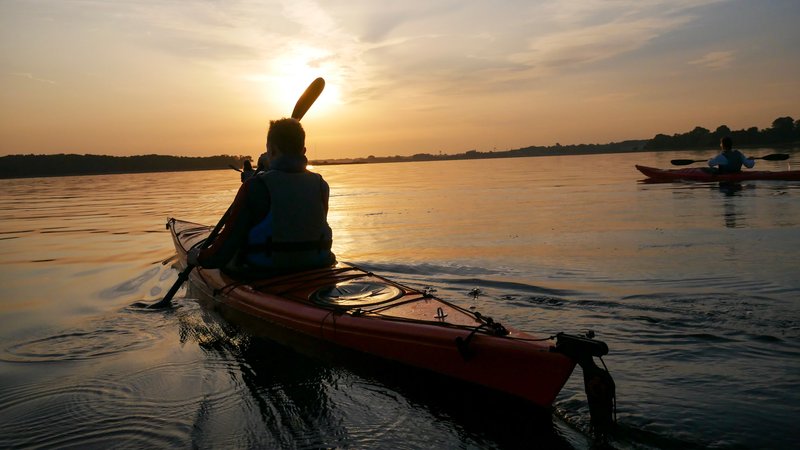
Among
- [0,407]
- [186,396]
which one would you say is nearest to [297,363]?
[186,396]

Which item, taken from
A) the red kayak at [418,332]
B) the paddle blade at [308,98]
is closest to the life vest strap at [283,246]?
the red kayak at [418,332]

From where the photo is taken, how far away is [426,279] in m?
7.82

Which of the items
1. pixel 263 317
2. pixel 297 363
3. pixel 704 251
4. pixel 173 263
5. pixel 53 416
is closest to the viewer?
pixel 53 416

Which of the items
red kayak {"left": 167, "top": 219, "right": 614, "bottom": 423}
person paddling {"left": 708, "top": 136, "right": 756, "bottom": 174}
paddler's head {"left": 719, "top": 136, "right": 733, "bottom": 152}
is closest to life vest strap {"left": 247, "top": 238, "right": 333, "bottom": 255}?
red kayak {"left": 167, "top": 219, "right": 614, "bottom": 423}

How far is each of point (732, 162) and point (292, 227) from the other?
18725 millimetres

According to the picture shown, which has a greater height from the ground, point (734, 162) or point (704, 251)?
point (734, 162)

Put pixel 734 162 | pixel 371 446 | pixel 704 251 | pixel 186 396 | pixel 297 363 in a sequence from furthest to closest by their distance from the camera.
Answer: pixel 734 162 → pixel 704 251 → pixel 297 363 → pixel 186 396 → pixel 371 446

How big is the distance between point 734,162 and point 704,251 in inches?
493

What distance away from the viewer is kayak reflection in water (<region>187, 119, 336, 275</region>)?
489 centimetres

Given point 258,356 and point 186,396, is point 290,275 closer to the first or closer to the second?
point 258,356

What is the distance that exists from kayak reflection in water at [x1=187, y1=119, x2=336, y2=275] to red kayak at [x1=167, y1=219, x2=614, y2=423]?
20 cm

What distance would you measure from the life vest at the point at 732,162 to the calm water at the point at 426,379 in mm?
8949

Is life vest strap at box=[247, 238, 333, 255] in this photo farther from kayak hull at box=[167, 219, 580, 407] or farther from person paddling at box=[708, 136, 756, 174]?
person paddling at box=[708, 136, 756, 174]

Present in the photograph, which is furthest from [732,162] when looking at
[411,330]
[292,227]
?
[411,330]
